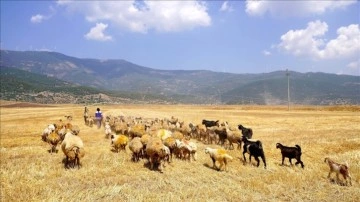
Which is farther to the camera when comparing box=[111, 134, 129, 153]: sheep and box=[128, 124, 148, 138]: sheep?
box=[128, 124, 148, 138]: sheep

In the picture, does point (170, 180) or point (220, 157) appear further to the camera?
point (220, 157)

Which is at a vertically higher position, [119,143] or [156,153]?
[156,153]

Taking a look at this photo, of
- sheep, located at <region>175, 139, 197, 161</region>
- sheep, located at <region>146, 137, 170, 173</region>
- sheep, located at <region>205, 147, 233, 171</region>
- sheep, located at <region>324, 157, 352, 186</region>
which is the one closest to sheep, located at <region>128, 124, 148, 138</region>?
sheep, located at <region>175, 139, 197, 161</region>

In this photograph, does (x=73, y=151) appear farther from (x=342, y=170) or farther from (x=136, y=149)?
(x=342, y=170)

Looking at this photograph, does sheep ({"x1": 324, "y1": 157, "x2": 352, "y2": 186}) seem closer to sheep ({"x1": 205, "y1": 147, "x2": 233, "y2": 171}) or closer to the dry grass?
the dry grass

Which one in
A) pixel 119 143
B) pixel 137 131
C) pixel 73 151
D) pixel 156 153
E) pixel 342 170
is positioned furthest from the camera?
pixel 137 131

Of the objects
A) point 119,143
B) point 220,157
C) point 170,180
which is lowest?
point 170,180

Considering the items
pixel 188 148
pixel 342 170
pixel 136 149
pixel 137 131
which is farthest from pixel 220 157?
pixel 137 131

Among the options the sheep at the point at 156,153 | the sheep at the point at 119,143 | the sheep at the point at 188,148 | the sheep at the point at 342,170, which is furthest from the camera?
the sheep at the point at 119,143

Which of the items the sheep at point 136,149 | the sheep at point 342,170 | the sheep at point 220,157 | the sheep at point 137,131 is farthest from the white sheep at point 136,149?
the sheep at point 342,170

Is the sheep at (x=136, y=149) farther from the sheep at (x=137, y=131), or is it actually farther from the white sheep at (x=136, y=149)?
the sheep at (x=137, y=131)

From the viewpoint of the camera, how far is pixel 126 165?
1744cm

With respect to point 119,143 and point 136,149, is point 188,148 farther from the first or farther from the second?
point 119,143

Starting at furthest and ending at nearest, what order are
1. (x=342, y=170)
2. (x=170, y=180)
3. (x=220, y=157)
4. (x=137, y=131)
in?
(x=137, y=131) < (x=220, y=157) < (x=170, y=180) < (x=342, y=170)
